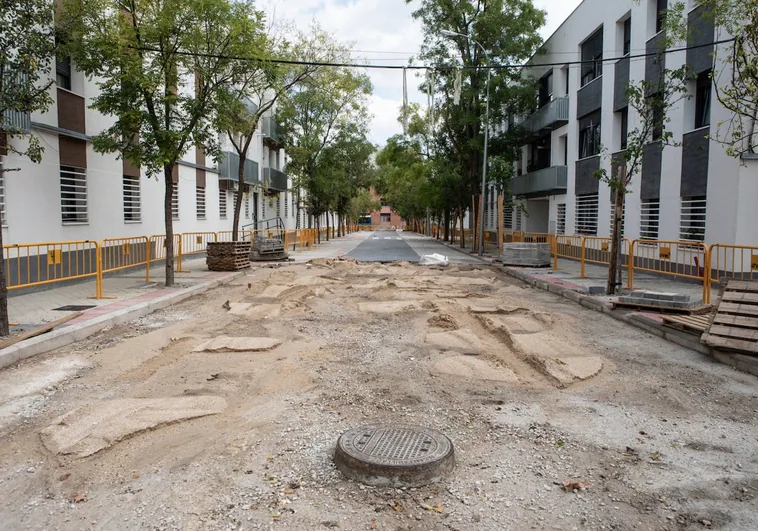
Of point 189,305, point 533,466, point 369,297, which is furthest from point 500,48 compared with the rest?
point 533,466

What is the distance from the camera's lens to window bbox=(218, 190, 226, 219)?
84.3 ft

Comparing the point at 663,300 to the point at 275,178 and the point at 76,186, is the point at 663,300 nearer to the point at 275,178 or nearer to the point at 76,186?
the point at 76,186

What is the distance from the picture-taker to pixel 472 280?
1550cm

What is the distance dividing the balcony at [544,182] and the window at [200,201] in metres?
16.2

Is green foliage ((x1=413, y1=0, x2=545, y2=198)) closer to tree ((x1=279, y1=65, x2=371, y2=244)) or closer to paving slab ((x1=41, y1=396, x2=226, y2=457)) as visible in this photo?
tree ((x1=279, y1=65, x2=371, y2=244))

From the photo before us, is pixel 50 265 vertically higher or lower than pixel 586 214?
lower

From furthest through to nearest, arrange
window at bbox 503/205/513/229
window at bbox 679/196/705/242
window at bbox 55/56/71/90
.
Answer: window at bbox 503/205/513/229 → window at bbox 679/196/705/242 → window at bbox 55/56/71/90

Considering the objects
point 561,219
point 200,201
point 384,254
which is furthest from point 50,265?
point 561,219

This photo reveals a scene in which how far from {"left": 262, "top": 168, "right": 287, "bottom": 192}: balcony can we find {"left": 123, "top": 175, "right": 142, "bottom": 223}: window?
15.2 metres

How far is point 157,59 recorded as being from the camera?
1230 cm

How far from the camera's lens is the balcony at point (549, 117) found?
26.6m

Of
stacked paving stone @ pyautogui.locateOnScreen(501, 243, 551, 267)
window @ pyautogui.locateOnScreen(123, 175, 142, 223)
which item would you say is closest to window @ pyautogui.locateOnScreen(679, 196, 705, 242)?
stacked paving stone @ pyautogui.locateOnScreen(501, 243, 551, 267)

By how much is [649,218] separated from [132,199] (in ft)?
55.1

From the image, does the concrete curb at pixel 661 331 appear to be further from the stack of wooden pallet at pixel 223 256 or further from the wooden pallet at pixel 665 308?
the stack of wooden pallet at pixel 223 256
